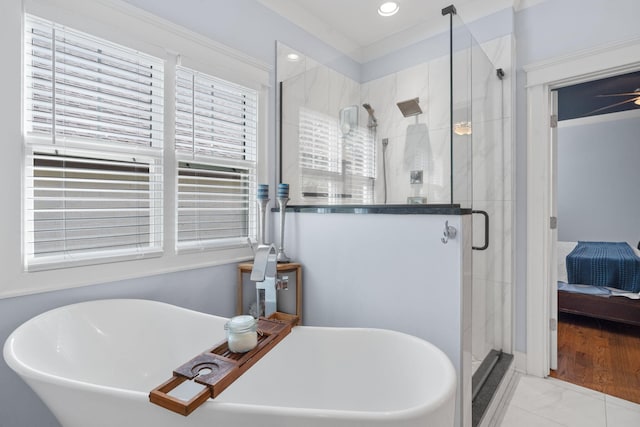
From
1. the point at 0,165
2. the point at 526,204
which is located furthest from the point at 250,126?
the point at 526,204

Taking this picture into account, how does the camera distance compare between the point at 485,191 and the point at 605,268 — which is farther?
the point at 605,268

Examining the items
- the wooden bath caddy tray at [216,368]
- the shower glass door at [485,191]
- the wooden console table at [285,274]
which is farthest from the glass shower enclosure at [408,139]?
the wooden bath caddy tray at [216,368]

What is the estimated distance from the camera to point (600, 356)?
8.05 feet

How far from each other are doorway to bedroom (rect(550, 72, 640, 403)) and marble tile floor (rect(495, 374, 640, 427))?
0.14 metres

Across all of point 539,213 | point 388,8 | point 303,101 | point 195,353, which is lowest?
point 195,353

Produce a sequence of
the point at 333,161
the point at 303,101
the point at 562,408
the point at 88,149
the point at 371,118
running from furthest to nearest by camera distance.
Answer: the point at 371,118 < the point at 333,161 < the point at 303,101 < the point at 562,408 < the point at 88,149

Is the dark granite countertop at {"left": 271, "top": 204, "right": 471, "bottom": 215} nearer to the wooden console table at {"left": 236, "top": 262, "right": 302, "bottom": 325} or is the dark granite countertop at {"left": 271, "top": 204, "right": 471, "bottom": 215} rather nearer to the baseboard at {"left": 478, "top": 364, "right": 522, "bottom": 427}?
the wooden console table at {"left": 236, "top": 262, "right": 302, "bottom": 325}

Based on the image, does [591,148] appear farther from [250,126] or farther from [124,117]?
[124,117]

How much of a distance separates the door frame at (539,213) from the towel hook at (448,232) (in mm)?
1316

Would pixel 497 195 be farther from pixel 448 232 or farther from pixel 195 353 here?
pixel 195 353

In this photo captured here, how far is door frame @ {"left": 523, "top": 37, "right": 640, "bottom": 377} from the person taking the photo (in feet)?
7.14

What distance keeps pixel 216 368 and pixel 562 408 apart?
6.75ft

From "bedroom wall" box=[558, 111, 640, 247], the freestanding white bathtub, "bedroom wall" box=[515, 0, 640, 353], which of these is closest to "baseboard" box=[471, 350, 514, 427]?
"bedroom wall" box=[515, 0, 640, 353]

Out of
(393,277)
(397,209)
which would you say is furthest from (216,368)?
(397,209)
